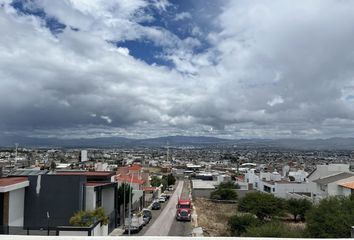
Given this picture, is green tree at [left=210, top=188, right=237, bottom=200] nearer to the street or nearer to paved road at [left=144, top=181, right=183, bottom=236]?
paved road at [left=144, top=181, right=183, bottom=236]

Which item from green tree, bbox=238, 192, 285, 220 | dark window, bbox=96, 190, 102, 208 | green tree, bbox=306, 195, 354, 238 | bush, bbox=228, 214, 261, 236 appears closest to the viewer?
green tree, bbox=306, 195, 354, 238

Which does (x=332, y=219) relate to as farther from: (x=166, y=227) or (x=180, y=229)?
(x=166, y=227)

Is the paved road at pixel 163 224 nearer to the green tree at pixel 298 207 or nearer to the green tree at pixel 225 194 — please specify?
the green tree at pixel 225 194

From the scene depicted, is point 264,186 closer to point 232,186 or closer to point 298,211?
point 232,186

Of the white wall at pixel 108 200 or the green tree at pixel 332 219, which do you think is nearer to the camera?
the green tree at pixel 332 219

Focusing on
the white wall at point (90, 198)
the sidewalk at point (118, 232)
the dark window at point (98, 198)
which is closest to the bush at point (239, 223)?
the sidewalk at point (118, 232)

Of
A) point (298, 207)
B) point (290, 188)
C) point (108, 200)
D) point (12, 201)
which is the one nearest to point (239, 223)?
point (108, 200)

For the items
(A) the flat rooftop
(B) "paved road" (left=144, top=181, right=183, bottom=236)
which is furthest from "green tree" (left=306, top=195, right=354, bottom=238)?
(A) the flat rooftop

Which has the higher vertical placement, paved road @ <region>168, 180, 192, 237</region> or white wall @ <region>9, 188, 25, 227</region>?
white wall @ <region>9, 188, 25, 227</region>
